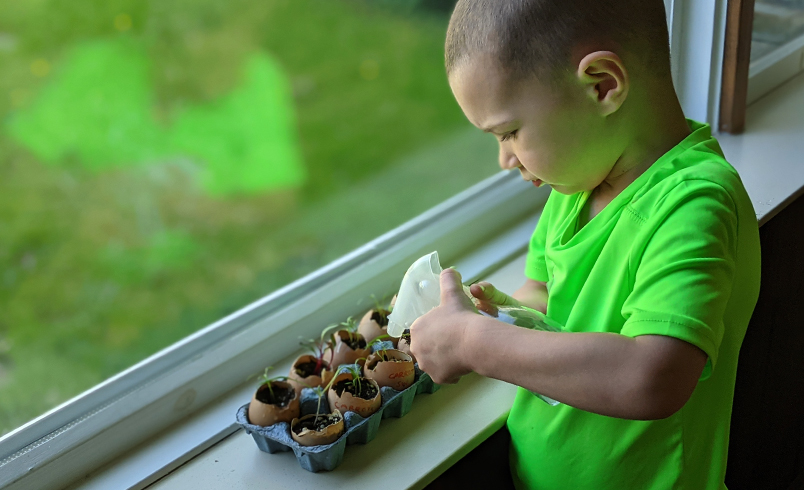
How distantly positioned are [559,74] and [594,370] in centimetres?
27

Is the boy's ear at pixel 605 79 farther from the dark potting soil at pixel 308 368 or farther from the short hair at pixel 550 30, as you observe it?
the dark potting soil at pixel 308 368

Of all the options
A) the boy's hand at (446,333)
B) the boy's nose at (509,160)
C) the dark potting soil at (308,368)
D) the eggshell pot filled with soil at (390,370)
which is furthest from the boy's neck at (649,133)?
the dark potting soil at (308,368)

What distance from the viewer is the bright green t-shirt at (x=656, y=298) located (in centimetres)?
62

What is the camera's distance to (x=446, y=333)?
27.9 inches

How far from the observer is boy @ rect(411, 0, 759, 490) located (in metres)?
0.62

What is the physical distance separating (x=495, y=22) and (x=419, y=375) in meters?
0.45

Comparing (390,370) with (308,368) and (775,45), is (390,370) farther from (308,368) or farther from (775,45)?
(775,45)

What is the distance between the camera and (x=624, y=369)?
0.61 metres

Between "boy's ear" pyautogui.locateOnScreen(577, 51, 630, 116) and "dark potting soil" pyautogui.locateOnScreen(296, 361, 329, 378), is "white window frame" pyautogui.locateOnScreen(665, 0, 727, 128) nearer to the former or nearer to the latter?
"boy's ear" pyautogui.locateOnScreen(577, 51, 630, 116)

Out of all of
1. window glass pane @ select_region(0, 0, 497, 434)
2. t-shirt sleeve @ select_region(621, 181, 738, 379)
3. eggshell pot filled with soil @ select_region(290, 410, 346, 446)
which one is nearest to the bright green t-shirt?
t-shirt sleeve @ select_region(621, 181, 738, 379)

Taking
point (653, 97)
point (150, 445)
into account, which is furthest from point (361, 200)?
point (653, 97)

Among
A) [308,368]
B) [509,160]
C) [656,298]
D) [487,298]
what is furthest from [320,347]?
[656,298]

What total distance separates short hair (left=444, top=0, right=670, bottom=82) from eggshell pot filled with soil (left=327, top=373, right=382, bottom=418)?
0.41 metres

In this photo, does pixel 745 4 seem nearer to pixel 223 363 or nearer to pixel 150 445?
pixel 223 363
